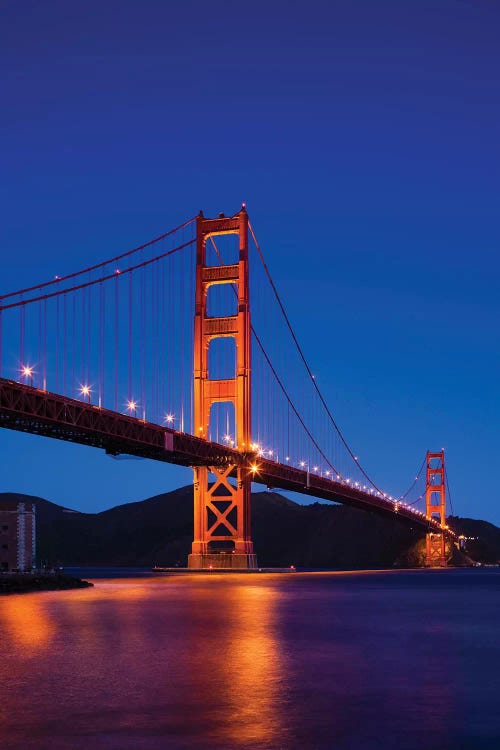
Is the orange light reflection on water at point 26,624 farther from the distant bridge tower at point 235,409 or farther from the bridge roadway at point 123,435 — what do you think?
the distant bridge tower at point 235,409

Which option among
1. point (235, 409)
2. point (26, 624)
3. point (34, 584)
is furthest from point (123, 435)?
point (26, 624)

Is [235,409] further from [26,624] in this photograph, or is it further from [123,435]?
[26,624]

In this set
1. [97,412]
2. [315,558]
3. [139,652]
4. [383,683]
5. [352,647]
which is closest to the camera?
[383,683]

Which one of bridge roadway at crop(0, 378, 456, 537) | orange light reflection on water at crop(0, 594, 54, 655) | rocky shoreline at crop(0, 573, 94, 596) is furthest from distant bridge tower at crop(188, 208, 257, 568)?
orange light reflection on water at crop(0, 594, 54, 655)

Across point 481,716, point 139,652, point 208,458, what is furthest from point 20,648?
point 208,458

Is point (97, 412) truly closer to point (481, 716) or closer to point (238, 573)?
point (238, 573)

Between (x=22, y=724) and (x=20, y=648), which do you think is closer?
(x=22, y=724)

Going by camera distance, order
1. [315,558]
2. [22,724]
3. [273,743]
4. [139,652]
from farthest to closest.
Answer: [315,558]
[139,652]
[22,724]
[273,743]

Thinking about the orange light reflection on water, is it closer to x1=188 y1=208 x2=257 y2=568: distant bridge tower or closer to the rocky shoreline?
the rocky shoreline

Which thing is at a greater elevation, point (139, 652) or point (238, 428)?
point (238, 428)

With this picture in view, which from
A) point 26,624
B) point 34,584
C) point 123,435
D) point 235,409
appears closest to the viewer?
point 26,624
